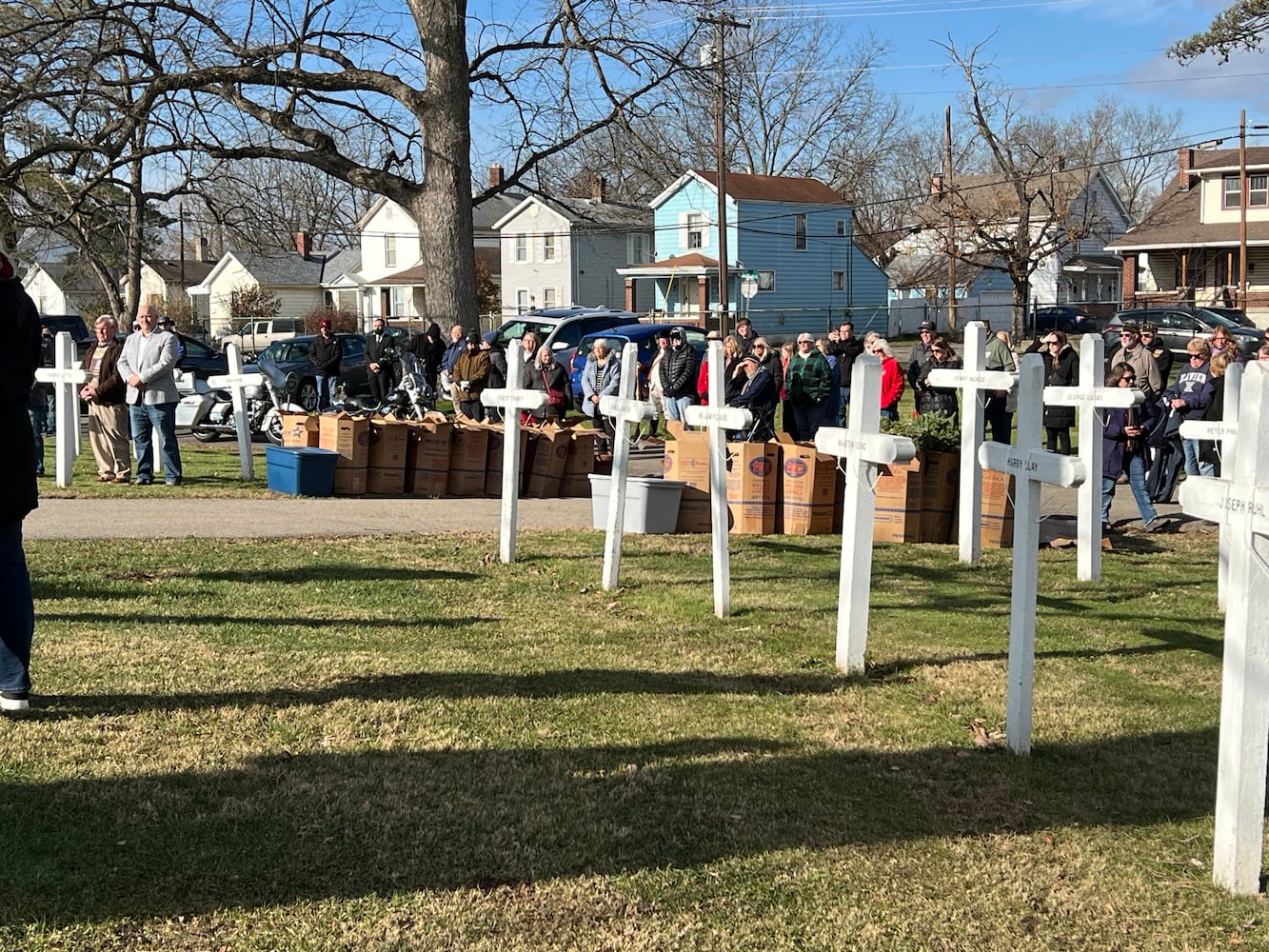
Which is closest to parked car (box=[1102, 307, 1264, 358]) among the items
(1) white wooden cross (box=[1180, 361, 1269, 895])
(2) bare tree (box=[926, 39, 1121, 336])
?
(2) bare tree (box=[926, 39, 1121, 336])

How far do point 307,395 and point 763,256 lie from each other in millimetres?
33474

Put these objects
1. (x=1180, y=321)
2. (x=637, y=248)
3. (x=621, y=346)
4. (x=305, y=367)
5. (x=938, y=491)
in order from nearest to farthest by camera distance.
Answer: (x=938, y=491) < (x=621, y=346) < (x=305, y=367) < (x=1180, y=321) < (x=637, y=248)

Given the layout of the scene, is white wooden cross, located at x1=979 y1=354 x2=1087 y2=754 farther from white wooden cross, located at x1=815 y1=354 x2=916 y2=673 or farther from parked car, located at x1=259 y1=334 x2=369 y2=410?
parked car, located at x1=259 y1=334 x2=369 y2=410

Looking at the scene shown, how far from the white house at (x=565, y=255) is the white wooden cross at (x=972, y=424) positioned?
47.8m

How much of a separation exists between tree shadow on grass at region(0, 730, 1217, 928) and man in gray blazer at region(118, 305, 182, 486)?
959 cm

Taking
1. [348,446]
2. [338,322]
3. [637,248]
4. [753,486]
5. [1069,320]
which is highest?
[637,248]

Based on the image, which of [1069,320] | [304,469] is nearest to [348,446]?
[304,469]

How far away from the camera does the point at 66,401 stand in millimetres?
14664

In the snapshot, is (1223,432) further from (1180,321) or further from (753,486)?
(1180,321)

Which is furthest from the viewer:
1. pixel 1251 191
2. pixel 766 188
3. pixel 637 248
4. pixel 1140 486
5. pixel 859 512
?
pixel 637 248

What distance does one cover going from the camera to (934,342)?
18203 millimetres

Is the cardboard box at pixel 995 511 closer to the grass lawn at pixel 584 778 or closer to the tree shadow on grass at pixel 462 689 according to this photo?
the grass lawn at pixel 584 778

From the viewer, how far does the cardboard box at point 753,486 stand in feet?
41.1

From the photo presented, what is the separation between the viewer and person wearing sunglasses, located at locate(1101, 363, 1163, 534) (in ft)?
45.6
